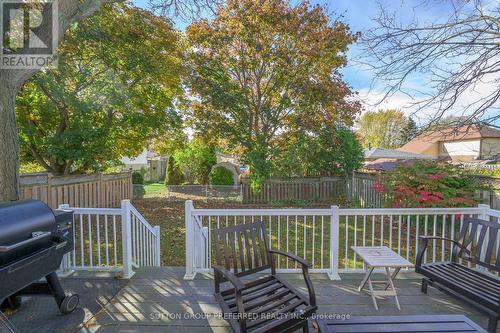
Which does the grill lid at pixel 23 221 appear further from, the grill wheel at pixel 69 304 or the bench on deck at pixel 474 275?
the bench on deck at pixel 474 275

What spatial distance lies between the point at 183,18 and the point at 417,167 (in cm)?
587

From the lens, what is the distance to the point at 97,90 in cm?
694

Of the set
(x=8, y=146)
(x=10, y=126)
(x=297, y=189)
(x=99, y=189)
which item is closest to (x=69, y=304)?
(x=8, y=146)

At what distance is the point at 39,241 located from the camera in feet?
6.59

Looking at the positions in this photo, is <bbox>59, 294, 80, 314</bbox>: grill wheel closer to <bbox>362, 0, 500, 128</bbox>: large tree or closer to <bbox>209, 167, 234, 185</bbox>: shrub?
<bbox>362, 0, 500, 128</bbox>: large tree

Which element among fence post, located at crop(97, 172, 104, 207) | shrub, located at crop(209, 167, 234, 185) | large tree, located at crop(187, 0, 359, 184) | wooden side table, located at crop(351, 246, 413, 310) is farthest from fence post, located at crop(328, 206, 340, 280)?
shrub, located at crop(209, 167, 234, 185)

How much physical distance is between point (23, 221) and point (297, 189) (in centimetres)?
911

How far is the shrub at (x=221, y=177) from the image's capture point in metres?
11.6

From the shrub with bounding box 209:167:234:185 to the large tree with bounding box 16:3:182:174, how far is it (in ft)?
13.6

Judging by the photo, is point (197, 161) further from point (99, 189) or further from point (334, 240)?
point (334, 240)

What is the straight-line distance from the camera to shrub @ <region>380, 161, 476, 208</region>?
508 cm

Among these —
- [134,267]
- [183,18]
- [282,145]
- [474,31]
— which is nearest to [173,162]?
[282,145]

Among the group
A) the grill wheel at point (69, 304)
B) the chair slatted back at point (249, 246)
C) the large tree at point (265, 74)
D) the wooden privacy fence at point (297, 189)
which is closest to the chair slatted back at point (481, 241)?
the chair slatted back at point (249, 246)

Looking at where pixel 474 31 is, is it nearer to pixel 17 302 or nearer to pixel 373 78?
pixel 373 78
